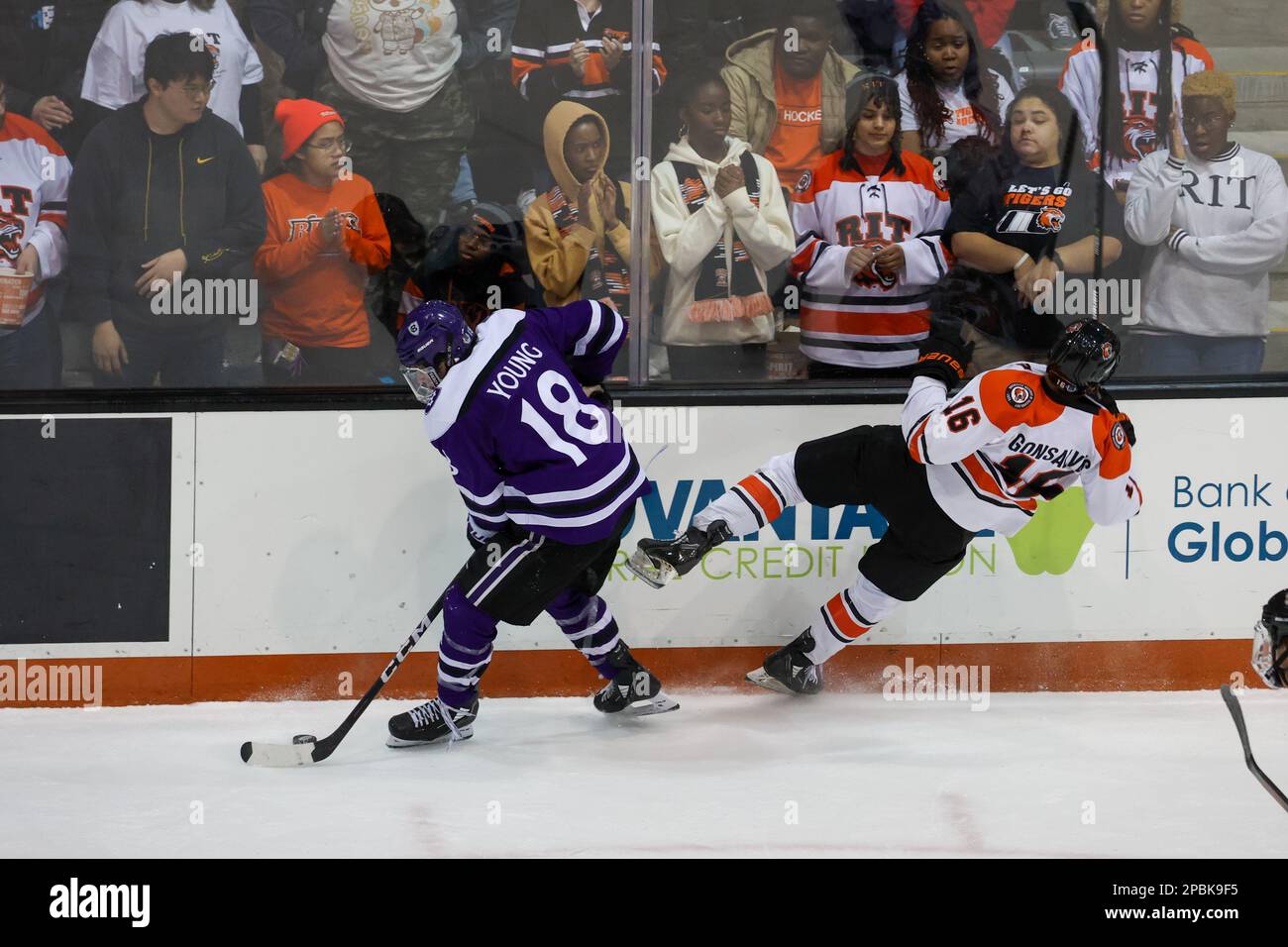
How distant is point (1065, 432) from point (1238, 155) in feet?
3.97

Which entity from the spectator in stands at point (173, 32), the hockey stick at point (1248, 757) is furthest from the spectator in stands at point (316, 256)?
the hockey stick at point (1248, 757)

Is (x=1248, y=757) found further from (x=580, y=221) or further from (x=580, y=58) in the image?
(x=580, y=58)

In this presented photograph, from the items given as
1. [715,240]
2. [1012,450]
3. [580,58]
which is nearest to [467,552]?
[715,240]

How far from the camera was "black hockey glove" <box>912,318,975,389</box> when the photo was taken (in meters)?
3.94

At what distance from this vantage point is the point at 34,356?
4043 mm

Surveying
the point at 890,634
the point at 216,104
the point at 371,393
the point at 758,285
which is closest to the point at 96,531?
the point at 371,393

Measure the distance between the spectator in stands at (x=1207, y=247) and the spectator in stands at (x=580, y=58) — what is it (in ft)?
4.83

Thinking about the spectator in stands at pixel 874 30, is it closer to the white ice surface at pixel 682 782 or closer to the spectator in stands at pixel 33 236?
the white ice surface at pixel 682 782

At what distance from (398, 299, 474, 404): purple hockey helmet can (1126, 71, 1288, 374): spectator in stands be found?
78.8 inches

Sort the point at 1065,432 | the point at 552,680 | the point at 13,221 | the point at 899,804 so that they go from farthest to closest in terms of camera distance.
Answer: the point at 552,680 < the point at 13,221 < the point at 1065,432 < the point at 899,804

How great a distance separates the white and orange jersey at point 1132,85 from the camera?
4.26 m

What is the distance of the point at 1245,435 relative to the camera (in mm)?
4305

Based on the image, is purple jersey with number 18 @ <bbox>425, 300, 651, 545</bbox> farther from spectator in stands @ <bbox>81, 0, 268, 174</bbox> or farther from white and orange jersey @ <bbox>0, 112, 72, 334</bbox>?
white and orange jersey @ <bbox>0, 112, 72, 334</bbox>

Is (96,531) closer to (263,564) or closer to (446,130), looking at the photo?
(263,564)
